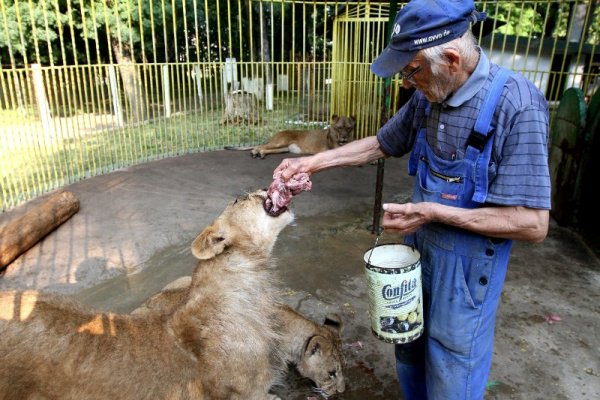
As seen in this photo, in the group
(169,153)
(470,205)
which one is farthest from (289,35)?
(470,205)

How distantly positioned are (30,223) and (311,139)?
8181 mm

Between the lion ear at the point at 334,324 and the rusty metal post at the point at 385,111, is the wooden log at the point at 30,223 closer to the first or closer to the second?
the lion ear at the point at 334,324

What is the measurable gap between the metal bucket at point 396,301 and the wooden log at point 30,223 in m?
5.43

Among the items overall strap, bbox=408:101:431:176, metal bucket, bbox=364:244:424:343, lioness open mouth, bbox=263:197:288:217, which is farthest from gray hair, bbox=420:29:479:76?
lioness open mouth, bbox=263:197:288:217

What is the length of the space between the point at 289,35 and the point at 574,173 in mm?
26118

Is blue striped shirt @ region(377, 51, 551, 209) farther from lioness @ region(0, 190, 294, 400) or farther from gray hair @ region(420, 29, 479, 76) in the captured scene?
lioness @ region(0, 190, 294, 400)

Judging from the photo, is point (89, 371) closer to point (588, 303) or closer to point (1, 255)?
point (1, 255)

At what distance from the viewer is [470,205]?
98.0 inches

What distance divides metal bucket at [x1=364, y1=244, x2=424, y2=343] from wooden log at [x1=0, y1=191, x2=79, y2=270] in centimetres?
543

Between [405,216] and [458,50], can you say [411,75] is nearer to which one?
[458,50]

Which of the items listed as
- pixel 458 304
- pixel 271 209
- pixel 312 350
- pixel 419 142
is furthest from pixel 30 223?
pixel 458 304

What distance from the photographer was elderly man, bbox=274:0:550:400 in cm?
225

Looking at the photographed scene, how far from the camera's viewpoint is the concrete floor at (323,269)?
13.9 ft

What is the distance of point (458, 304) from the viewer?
102 inches
